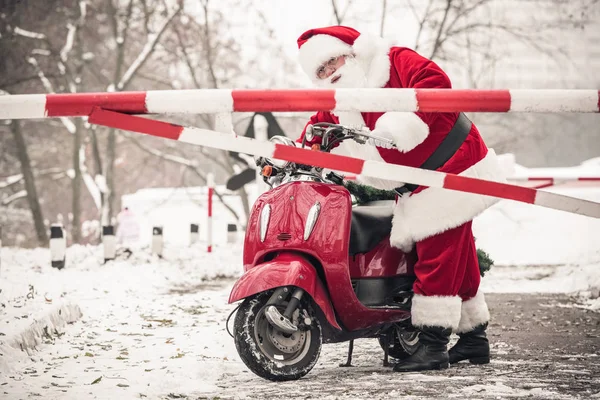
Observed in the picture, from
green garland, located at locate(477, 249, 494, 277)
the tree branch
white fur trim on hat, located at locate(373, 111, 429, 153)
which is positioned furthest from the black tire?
the tree branch

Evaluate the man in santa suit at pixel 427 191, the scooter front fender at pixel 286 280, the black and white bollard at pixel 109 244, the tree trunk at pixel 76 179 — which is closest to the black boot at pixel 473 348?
the man in santa suit at pixel 427 191

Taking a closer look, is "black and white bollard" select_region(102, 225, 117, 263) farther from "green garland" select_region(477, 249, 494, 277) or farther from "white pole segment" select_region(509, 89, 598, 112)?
"white pole segment" select_region(509, 89, 598, 112)

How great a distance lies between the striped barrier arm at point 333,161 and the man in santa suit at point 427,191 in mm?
480

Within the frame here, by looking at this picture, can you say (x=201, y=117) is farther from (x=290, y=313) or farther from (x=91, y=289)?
(x=290, y=313)

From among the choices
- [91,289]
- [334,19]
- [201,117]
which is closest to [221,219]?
[201,117]

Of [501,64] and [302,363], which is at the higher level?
[501,64]

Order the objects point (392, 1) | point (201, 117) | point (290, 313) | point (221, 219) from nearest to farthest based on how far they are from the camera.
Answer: point (290, 313), point (392, 1), point (201, 117), point (221, 219)

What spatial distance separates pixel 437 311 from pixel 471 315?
431 millimetres

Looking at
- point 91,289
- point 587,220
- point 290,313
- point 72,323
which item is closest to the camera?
point 290,313

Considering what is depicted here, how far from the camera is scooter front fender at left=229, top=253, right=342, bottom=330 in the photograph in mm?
3895

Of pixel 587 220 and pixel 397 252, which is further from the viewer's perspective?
pixel 587 220

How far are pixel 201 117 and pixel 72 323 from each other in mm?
15171

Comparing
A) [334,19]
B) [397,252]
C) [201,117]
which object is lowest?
[397,252]

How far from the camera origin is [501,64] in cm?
1870
